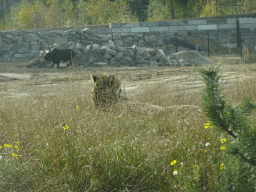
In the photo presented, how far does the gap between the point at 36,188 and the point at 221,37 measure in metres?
19.6

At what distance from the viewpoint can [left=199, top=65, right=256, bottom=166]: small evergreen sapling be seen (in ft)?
5.54

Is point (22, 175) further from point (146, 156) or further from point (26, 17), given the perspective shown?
point (26, 17)

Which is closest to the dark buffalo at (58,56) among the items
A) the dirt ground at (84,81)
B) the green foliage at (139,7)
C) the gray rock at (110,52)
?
the dirt ground at (84,81)

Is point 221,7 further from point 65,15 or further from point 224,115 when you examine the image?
point 224,115

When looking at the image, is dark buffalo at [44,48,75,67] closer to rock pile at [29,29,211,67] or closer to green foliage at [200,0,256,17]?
rock pile at [29,29,211,67]

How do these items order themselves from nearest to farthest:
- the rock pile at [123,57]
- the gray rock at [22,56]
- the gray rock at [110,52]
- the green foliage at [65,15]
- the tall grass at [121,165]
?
the tall grass at [121,165] < the rock pile at [123,57] < the gray rock at [110,52] < the gray rock at [22,56] < the green foliage at [65,15]

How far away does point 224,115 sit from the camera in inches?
67.6

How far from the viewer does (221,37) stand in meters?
20.6

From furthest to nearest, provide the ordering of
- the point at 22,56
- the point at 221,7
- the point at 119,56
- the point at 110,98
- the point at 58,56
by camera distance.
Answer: the point at 221,7 → the point at 22,56 → the point at 119,56 → the point at 58,56 → the point at 110,98

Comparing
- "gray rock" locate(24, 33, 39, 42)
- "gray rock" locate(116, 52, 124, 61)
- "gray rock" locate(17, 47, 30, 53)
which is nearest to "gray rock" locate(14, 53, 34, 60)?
"gray rock" locate(17, 47, 30, 53)

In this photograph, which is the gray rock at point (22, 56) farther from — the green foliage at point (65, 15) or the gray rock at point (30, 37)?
the green foliage at point (65, 15)

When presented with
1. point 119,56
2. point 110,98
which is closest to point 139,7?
point 119,56

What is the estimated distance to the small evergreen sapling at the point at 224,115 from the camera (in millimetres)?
1689

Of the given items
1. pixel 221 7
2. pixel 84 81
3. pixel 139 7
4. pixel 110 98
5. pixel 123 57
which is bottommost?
pixel 84 81
